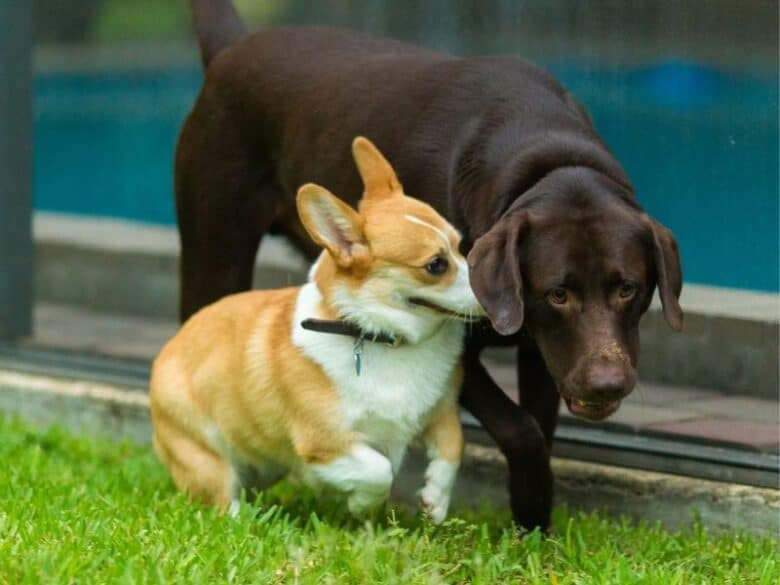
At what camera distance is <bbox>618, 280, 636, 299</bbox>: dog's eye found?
4.04 m

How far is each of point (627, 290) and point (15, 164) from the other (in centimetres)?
Answer: 320

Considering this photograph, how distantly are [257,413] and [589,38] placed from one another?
166 centimetres

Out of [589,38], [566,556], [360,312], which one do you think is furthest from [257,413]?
[589,38]

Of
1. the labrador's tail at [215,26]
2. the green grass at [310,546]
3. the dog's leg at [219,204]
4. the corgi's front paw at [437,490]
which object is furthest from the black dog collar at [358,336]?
the labrador's tail at [215,26]

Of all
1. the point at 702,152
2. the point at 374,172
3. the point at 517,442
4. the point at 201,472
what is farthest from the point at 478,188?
the point at 201,472

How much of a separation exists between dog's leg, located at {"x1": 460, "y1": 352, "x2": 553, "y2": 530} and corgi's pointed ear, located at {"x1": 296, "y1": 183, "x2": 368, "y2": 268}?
0.48 meters

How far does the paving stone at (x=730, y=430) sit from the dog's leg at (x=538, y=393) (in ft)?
1.52

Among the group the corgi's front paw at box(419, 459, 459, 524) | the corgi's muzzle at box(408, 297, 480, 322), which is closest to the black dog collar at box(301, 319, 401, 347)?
the corgi's muzzle at box(408, 297, 480, 322)

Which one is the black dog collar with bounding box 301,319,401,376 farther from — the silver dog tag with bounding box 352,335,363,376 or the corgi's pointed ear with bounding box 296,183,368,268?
the corgi's pointed ear with bounding box 296,183,368,268

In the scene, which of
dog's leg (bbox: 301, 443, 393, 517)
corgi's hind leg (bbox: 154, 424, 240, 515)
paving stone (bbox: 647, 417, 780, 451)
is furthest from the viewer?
paving stone (bbox: 647, 417, 780, 451)

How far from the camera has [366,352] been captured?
14.5 ft

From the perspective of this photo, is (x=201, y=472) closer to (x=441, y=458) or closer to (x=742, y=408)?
(x=441, y=458)

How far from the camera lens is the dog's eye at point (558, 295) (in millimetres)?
4055

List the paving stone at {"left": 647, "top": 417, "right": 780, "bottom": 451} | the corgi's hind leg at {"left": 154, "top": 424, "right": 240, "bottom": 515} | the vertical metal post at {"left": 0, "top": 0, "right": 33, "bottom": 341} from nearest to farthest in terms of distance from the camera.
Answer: the corgi's hind leg at {"left": 154, "top": 424, "right": 240, "bottom": 515}, the paving stone at {"left": 647, "top": 417, "right": 780, "bottom": 451}, the vertical metal post at {"left": 0, "top": 0, "right": 33, "bottom": 341}
